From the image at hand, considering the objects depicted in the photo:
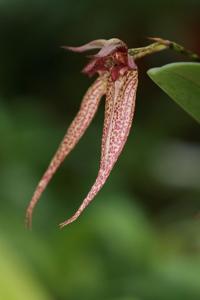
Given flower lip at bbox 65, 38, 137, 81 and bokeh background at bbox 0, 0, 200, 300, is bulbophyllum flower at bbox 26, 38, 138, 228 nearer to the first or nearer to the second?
flower lip at bbox 65, 38, 137, 81

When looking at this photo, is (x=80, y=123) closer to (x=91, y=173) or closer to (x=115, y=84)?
(x=115, y=84)

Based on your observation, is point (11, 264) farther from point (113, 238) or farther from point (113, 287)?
point (113, 238)

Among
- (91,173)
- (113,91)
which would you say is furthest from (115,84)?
(91,173)

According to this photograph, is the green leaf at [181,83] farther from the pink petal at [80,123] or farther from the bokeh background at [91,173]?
the bokeh background at [91,173]

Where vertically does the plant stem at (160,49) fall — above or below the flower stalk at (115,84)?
above

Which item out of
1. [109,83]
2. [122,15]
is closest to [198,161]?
[122,15]

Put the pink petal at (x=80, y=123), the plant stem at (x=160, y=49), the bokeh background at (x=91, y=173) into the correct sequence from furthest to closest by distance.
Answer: the bokeh background at (x=91, y=173) → the pink petal at (x=80, y=123) → the plant stem at (x=160, y=49)

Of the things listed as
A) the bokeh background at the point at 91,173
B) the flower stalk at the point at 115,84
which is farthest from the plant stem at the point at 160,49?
the bokeh background at the point at 91,173
